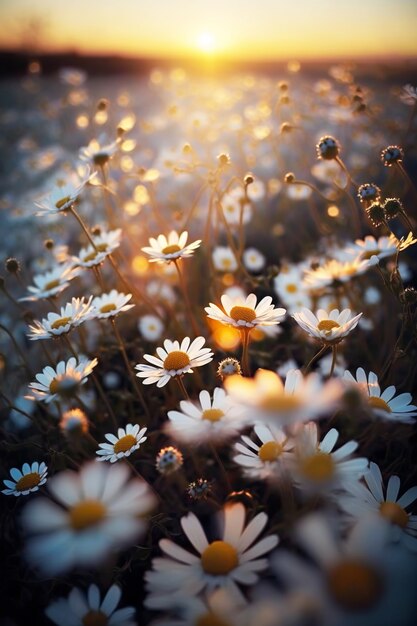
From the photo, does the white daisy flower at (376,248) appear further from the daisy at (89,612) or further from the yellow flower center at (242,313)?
the daisy at (89,612)

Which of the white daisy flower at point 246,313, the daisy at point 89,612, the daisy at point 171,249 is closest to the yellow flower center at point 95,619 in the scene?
the daisy at point 89,612

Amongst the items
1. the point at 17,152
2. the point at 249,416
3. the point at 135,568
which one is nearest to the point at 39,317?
the point at 135,568

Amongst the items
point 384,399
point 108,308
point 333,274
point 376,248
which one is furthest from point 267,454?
point 376,248

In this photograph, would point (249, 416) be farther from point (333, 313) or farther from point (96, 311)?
point (96, 311)

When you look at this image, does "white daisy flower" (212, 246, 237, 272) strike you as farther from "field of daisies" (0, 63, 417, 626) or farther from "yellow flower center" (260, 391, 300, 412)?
"yellow flower center" (260, 391, 300, 412)

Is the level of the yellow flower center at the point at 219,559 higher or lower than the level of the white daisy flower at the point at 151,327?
higher

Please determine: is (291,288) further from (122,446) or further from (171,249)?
(122,446)

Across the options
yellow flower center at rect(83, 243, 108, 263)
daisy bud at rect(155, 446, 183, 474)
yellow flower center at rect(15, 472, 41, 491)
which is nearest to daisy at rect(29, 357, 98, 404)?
yellow flower center at rect(15, 472, 41, 491)
